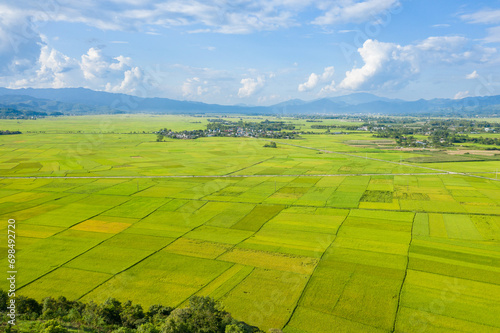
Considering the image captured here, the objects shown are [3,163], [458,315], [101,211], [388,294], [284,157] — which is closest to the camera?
[458,315]

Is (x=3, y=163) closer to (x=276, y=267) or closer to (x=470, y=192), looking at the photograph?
(x=276, y=267)

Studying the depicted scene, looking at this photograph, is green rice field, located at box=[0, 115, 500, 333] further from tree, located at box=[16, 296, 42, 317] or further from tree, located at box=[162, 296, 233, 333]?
tree, located at box=[162, 296, 233, 333]

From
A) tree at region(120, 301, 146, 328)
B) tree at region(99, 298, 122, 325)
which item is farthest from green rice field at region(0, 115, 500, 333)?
tree at region(99, 298, 122, 325)

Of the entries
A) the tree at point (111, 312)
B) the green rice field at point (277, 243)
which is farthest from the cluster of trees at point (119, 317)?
the green rice field at point (277, 243)

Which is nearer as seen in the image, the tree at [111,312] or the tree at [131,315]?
the tree at [131,315]

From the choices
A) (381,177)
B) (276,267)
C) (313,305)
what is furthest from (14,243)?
(381,177)

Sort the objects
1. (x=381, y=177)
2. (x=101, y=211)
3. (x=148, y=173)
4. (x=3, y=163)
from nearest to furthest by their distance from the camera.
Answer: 1. (x=101, y=211)
2. (x=381, y=177)
3. (x=148, y=173)
4. (x=3, y=163)

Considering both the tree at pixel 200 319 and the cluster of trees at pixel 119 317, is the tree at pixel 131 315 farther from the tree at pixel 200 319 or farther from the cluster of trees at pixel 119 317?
the tree at pixel 200 319
